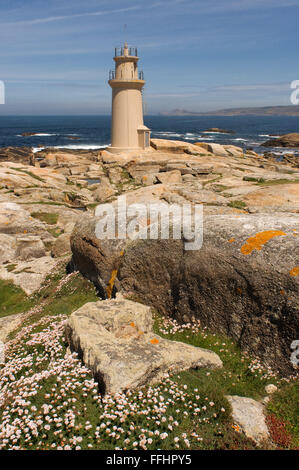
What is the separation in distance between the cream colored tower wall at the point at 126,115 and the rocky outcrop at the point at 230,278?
46.6 m

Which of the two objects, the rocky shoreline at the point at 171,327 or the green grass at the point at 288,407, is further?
the rocky shoreline at the point at 171,327

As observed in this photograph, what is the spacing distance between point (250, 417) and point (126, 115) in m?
55.3

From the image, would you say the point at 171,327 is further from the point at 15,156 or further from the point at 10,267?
the point at 15,156

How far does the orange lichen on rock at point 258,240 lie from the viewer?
10211 mm

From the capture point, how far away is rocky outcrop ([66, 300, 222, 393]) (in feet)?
25.8

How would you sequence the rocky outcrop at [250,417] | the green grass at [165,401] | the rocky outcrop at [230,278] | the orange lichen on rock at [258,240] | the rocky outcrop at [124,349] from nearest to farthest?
1. the green grass at [165,401]
2. the rocky outcrop at [250,417]
3. the rocky outcrop at [124,349]
4. the rocky outcrop at [230,278]
5. the orange lichen on rock at [258,240]

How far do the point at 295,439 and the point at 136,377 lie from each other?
3.48m

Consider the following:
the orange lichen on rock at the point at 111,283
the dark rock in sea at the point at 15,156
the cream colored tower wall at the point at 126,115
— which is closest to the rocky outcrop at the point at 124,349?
the orange lichen on rock at the point at 111,283

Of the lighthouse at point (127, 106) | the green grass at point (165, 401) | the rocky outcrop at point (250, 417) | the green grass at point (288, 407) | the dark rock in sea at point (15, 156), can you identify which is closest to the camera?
the green grass at point (165, 401)

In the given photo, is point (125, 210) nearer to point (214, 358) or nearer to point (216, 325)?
point (216, 325)

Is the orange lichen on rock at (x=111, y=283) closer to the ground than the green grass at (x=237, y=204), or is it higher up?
closer to the ground

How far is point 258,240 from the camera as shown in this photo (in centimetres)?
1035

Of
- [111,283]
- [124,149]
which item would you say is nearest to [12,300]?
[111,283]

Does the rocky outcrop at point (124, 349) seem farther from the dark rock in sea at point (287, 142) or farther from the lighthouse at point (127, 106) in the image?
the dark rock in sea at point (287, 142)
